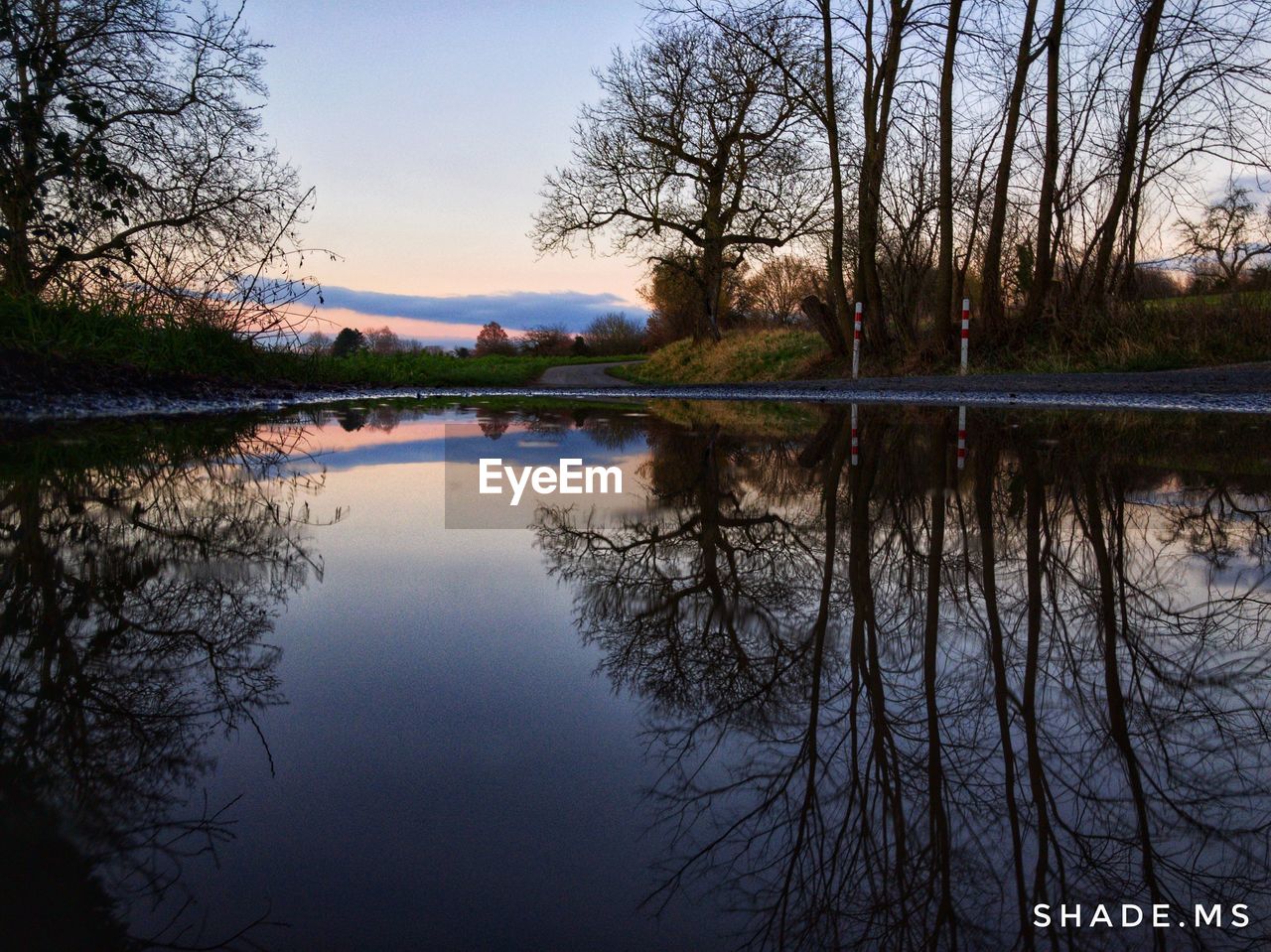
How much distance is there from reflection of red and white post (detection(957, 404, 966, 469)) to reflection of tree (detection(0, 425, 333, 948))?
150 inches

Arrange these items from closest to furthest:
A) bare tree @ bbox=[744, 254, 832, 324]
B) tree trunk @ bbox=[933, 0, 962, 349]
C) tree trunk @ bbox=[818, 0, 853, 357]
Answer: tree trunk @ bbox=[933, 0, 962, 349] < tree trunk @ bbox=[818, 0, 853, 357] < bare tree @ bbox=[744, 254, 832, 324]

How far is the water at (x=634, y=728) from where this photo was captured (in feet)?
4.27

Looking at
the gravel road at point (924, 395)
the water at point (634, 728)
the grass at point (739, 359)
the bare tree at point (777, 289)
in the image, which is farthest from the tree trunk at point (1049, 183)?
the bare tree at point (777, 289)

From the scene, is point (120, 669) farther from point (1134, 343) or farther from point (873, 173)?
point (873, 173)

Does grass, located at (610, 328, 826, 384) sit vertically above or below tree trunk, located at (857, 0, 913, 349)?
below

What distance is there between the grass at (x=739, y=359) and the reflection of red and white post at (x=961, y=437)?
1182cm

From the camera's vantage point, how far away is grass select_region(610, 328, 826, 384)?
23547 mm

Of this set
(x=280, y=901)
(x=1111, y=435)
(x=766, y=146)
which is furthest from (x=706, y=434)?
(x=766, y=146)

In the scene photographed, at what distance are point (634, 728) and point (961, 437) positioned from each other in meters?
5.86

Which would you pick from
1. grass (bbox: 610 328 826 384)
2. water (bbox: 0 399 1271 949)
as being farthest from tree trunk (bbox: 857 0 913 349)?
water (bbox: 0 399 1271 949)

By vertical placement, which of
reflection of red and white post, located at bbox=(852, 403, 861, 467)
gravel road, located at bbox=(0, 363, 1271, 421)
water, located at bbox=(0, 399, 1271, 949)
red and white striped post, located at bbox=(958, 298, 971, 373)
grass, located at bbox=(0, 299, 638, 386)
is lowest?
water, located at bbox=(0, 399, 1271, 949)

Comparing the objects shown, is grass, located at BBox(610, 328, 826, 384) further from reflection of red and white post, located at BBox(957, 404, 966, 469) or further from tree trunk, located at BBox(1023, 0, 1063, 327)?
reflection of red and white post, located at BBox(957, 404, 966, 469)

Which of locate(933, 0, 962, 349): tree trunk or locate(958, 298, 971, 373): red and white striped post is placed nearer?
locate(958, 298, 971, 373): red and white striped post

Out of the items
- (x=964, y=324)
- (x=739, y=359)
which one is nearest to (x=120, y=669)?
(x=964, y=324)
